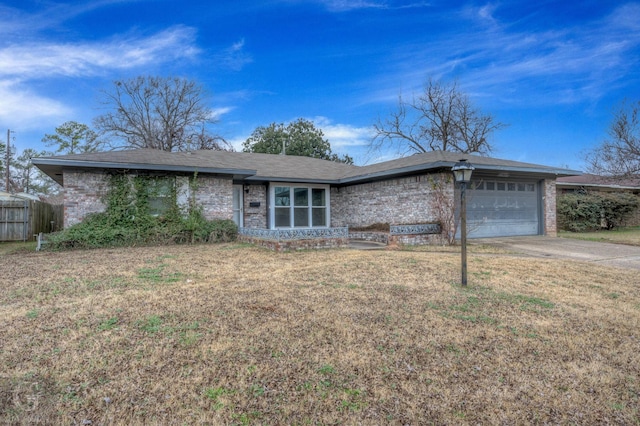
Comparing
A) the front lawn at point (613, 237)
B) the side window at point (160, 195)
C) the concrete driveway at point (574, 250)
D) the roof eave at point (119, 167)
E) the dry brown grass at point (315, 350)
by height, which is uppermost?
the roof eave at point (119, 167)

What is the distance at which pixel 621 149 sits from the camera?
20703 millimetres

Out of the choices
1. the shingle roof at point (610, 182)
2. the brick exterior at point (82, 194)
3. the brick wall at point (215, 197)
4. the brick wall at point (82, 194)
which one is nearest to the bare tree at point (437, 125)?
the shingle roof at point (610, 182)

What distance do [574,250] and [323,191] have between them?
955 cm

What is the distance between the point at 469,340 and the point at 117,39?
15448 mm

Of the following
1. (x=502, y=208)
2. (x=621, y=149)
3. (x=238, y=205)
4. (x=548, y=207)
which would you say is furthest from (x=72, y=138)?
(x=621, y=149)

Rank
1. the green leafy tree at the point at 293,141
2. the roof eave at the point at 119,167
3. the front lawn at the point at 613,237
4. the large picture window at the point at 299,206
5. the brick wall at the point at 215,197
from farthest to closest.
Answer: the green leafy tree at the point at 293,141, the large picture window at the point at 299,206, the front lawn at the point at 613,237, the brick wall at the point at 215,197, the roof eave at the point at 119,167

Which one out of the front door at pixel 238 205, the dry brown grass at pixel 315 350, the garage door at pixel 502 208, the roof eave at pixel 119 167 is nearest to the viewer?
the dry brown grass at pixel 315 350

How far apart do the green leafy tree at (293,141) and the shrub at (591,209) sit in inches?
786

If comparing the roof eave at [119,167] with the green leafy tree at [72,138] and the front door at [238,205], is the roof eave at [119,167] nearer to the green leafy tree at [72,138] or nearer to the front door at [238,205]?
the front door at [238,205]

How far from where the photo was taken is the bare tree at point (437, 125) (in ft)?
92.2

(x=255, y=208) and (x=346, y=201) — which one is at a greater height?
(x=346, y=201)

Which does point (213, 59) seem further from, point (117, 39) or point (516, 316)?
point (516, 316)

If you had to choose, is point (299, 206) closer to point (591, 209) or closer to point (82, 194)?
point (82, 194)

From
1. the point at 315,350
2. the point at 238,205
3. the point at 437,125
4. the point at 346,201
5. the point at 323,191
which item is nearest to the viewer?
the point at 315,350
